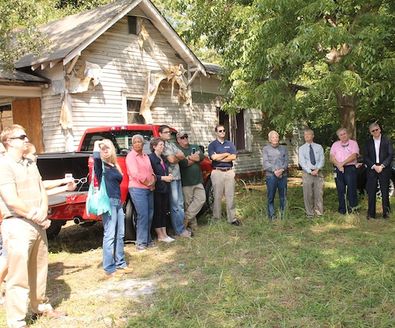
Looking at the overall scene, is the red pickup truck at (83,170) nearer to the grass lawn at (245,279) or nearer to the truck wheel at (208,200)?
the truck wheel at (208,200)

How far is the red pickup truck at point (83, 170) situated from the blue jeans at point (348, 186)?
249 cm

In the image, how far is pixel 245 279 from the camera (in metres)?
5.46

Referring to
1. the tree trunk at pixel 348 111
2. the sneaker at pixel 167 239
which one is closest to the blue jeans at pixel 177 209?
the sneaker at pixel 167 239

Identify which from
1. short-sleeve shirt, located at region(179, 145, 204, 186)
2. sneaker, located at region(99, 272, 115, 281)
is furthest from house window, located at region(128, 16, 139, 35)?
sneaker, located at region(99, 272, 115, 281)

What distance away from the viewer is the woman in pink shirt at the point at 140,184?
275 inches

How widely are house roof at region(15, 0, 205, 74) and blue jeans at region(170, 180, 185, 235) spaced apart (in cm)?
528

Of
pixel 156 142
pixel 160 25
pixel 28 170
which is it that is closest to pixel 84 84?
pixel 160 25

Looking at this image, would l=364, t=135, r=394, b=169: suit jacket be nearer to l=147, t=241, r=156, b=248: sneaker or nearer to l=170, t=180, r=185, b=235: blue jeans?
l=170, t=180, r=185, b=235: blue jeans

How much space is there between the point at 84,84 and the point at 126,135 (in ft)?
13.3

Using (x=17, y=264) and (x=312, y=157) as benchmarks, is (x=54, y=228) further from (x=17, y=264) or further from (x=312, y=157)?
(x=312, y=157)

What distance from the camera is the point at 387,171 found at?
28.3ft

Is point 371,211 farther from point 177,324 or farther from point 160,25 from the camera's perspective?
point 160,25

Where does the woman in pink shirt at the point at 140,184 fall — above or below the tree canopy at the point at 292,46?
below

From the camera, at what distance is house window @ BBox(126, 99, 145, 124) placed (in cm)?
1379
